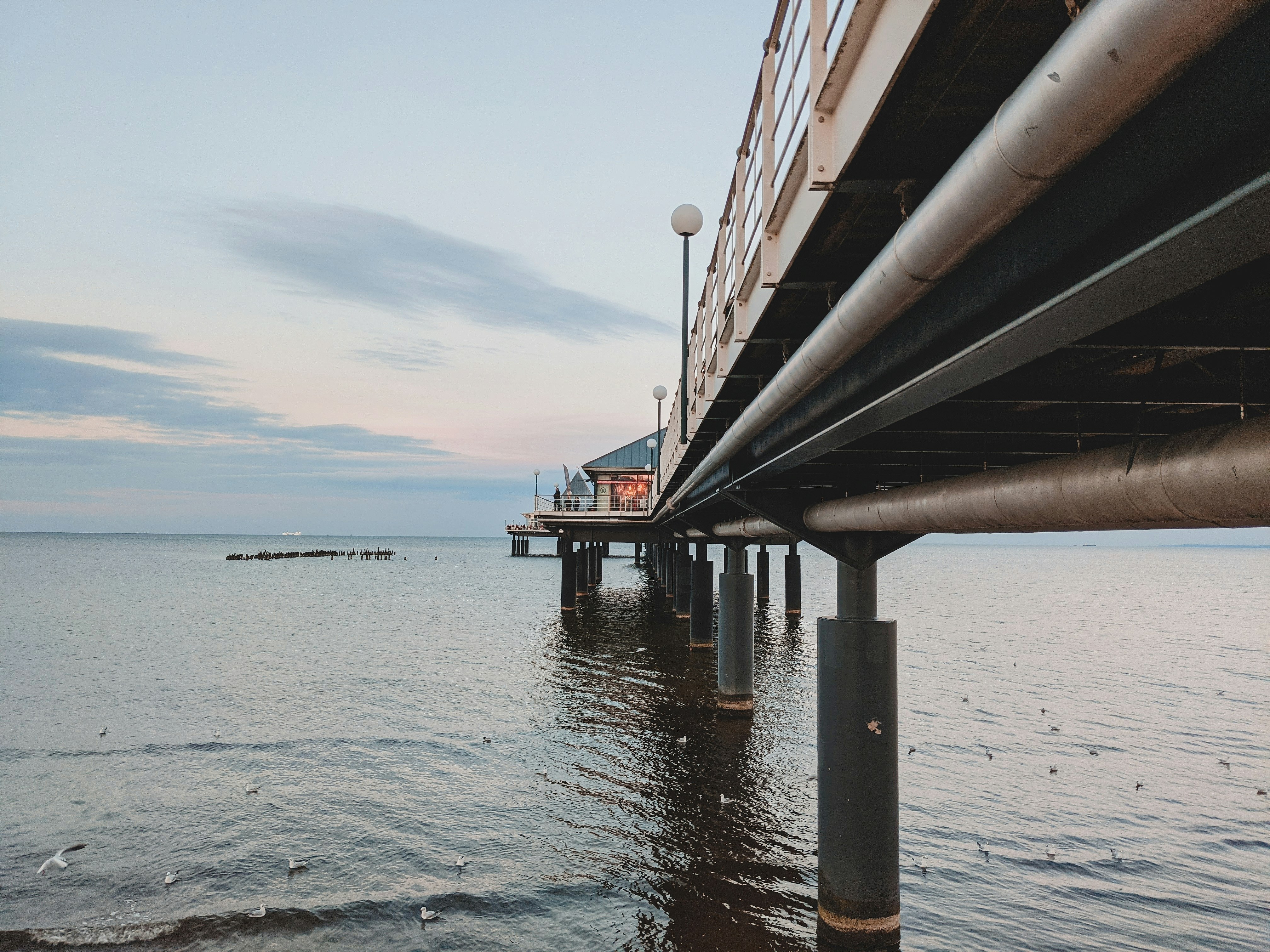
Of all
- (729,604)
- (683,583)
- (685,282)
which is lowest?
(683,583)

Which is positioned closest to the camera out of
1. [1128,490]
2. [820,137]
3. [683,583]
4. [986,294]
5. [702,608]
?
[986,294]

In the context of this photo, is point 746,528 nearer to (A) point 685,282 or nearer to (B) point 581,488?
(A) point 685,282

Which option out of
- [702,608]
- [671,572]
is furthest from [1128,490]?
[671,572]

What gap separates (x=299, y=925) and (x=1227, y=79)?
443 inches

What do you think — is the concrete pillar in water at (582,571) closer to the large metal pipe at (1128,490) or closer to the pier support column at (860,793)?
the pier support column at (860,793)

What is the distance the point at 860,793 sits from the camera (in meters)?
8.80

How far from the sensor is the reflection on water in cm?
970

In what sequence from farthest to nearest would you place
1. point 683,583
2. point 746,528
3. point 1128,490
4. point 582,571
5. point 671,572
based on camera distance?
1. point 582,571
2. point 671,572
3. point 683,583
4. point 746,528
5. point 1128,490

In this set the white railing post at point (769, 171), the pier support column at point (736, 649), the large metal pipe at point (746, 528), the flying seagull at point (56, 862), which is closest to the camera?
the white railing post at point (769, 171)

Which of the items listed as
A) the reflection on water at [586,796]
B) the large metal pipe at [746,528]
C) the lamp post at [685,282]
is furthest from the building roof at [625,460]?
the lamp post at [685,282]

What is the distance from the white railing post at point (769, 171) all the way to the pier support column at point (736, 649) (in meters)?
14.4

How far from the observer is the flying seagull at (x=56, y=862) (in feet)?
36.6

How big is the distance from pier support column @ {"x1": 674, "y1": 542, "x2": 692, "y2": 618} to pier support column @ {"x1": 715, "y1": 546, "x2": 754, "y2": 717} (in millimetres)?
18269

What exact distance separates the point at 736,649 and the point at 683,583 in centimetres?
2158
